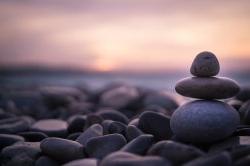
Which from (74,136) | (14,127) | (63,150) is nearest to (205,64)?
(63,150)

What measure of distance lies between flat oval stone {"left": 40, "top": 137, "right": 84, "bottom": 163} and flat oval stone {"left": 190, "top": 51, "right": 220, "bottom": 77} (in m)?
1.49

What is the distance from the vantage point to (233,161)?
326 centimetres

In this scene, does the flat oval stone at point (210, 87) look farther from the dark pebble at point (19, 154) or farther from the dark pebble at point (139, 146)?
the dark pebble at point (19, 154)

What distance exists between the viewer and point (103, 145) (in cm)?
395

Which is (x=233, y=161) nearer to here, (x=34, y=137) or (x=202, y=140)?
(x=202, y=140)

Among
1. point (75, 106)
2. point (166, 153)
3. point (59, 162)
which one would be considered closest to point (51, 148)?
point (59, 162)

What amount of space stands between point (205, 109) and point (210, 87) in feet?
1.02

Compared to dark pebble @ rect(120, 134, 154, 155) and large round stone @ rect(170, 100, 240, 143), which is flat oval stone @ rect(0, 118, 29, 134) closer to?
dark pebble @ rect(120, 134, 154, 155)

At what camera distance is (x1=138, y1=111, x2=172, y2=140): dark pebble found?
443 cm

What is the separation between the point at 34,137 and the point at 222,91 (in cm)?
241

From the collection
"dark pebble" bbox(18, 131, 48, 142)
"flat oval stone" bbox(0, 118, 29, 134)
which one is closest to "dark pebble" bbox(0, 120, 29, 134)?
"flat oval stone" bbox(0, 118, 29, 134)

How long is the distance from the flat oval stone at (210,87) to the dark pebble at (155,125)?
0.50 meters

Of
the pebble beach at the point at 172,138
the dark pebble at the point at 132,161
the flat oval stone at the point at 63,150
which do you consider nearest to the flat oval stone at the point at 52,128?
the pebble beach at the point at 172,138

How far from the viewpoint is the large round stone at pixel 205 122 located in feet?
12.3
